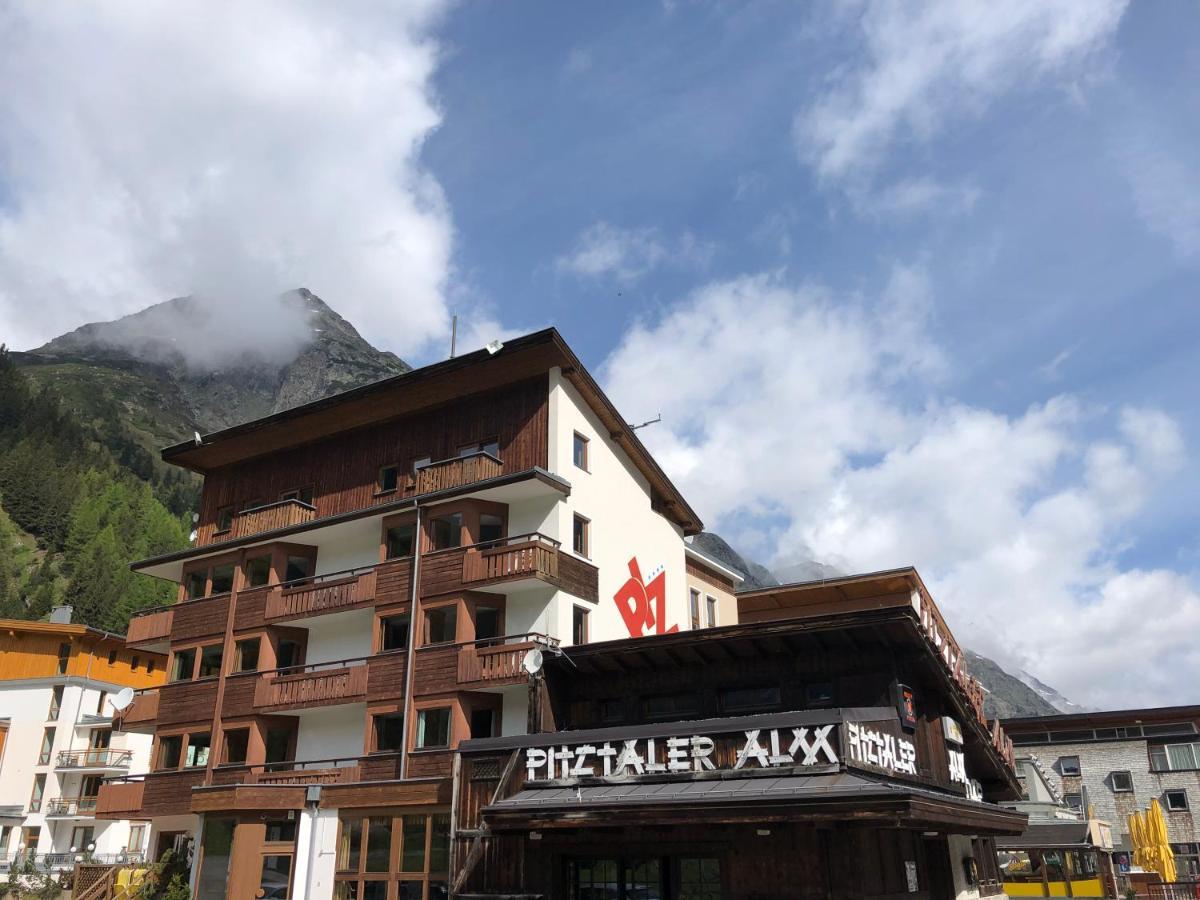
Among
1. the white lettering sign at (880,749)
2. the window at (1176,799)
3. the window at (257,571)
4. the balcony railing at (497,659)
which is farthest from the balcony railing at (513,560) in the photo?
the window at (1176,799)

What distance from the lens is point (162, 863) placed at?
3312 cm

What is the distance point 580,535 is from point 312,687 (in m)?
9.82

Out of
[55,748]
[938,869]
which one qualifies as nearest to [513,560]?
[938,869]

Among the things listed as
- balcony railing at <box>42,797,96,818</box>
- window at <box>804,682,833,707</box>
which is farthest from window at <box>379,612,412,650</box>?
balcony railing at <box>42,797,96,818</box>

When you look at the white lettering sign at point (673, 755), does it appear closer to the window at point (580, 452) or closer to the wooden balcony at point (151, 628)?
the window at point (580, 452)

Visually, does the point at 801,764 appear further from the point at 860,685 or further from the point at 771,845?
the point at 860,685

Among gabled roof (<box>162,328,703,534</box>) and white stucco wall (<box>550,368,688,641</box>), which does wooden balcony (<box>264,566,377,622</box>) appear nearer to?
gabled roof (<box>162,328,703,534</box>)

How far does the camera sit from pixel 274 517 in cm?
3631

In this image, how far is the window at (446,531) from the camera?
32.2 m

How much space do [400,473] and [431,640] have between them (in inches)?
257

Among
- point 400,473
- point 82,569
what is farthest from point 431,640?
point 82,569

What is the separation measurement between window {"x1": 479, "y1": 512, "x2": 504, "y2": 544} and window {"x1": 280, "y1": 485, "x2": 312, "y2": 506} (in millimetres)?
8111

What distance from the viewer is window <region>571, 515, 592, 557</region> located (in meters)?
32.5

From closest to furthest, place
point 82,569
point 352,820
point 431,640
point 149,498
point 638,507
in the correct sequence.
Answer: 1. point 352,820
2. point 431,640
3. point 638,507
4. point 82,569
5. point 149,498
